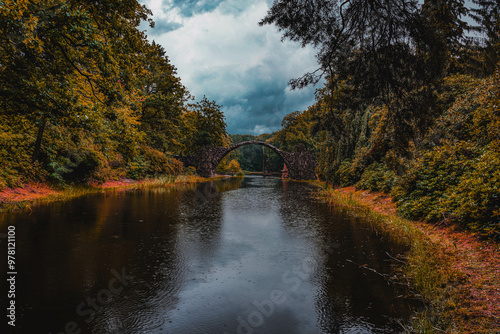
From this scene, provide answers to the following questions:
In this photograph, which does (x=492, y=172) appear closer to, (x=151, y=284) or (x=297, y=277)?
(x=297, y=277)

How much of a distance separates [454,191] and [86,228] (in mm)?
10536

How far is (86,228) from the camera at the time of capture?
743cm

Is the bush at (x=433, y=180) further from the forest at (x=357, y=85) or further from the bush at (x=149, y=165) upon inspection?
the bush at (x=149, y=165)

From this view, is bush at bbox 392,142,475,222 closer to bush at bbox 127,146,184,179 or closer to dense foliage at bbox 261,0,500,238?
dense foliage at bbox 261,0,500,238

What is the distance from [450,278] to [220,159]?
1537 inches

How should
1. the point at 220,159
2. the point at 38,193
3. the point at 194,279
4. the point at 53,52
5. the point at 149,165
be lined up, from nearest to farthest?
the point at 194,279 → the point at 53,52 → the point at 38,193 → the point at 149,165 → the point at 220,159

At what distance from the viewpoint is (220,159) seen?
139 ft

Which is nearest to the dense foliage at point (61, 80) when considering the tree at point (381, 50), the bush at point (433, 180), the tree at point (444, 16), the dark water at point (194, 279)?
the dark water at point (194, 279)

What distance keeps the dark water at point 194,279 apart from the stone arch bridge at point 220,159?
31.3 meters

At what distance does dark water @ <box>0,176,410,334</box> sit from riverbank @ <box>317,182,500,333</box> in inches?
15.6

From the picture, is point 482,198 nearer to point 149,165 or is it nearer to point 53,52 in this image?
point 53,52

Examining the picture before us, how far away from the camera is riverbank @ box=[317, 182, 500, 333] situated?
316 cm

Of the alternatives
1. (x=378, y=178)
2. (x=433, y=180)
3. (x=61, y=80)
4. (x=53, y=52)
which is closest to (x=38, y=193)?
(x=61, y=80)

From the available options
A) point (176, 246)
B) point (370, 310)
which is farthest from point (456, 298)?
point (176, 246)
